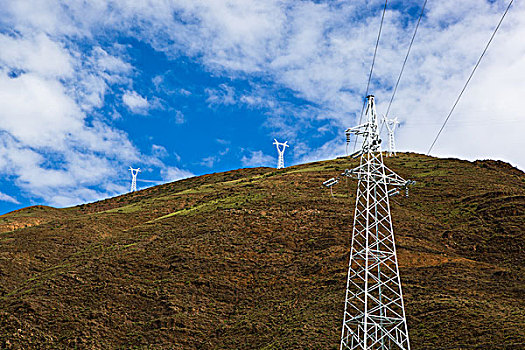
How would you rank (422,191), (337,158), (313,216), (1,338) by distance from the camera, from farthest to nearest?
(337,158) < (422,191) < (313,216) < (1,338)

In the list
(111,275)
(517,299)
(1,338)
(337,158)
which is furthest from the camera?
(337,158)

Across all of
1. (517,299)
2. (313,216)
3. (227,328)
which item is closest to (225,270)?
(227,328)

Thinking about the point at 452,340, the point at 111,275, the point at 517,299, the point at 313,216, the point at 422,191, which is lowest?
the point at 452,340

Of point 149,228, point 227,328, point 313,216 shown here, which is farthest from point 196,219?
point 227,328

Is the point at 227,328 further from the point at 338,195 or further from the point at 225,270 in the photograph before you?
the point at 338,195

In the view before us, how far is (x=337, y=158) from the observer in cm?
10488

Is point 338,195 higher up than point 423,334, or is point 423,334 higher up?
point 338,195

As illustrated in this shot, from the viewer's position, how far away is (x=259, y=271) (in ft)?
155

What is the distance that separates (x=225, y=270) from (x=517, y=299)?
79.7 feet

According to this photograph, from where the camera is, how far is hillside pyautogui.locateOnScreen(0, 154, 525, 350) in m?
36.1

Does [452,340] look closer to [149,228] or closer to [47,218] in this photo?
[149,228]

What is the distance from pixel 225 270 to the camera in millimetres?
47219

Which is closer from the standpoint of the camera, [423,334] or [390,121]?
[423,334]

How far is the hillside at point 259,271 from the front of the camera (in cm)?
3609
